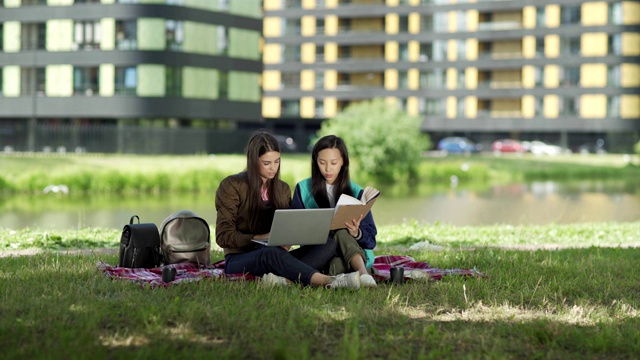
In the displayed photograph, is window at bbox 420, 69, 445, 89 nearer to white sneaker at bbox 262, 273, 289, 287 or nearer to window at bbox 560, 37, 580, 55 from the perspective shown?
window at bbox 560, 37, 580, 55

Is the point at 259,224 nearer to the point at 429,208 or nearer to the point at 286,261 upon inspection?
the point at 286,261

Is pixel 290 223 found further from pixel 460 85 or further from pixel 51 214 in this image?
pixel 460 85

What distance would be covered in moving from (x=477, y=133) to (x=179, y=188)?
42093 millimetres

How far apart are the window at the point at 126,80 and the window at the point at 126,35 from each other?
3.53ft

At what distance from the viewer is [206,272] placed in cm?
909

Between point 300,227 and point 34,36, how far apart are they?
42512mm

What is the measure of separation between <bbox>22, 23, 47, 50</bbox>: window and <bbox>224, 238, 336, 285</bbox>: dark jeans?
4146 cm

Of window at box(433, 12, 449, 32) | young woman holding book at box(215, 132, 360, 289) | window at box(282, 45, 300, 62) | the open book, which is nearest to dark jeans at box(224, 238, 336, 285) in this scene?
young woman holding book at box(215, 132, 360, 289)

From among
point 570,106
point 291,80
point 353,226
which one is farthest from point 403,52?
point 353,226

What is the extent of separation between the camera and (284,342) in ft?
20.3

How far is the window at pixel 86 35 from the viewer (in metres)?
46.5

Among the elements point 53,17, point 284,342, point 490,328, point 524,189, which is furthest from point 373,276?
point 53,17

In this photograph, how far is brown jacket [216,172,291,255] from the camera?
9000 mm

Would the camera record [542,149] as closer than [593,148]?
Yes
